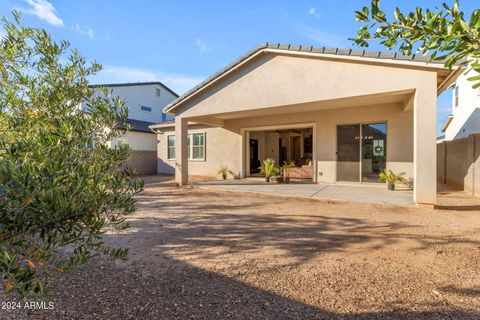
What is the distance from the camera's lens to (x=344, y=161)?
10.1m

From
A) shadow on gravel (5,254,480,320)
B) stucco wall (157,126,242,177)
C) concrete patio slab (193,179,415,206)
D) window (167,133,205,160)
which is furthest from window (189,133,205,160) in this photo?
shadow on gravel (5,254,480,320)

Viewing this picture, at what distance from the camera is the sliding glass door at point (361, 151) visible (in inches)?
372

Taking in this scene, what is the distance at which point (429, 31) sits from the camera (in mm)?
1816

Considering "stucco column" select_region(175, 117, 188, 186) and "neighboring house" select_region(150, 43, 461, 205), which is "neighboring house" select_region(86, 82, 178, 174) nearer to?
"stucco column" select_region(175, 117, 188, 186)

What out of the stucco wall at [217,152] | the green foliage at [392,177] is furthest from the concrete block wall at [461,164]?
the stucco wall at [217,152]

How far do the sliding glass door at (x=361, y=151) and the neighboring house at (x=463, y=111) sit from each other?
5121 millimetres

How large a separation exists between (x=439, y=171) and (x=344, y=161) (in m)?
5.87

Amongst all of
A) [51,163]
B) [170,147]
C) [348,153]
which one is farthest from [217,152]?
[51,163]

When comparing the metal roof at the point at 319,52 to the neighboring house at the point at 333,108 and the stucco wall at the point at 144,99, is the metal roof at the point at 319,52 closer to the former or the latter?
the neighboring house at the point at 333,108

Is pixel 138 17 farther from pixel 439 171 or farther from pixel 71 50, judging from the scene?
pixel 439 171

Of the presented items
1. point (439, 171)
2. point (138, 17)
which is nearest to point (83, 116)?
point (138, 17)

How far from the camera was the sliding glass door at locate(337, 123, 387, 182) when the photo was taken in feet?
31.0

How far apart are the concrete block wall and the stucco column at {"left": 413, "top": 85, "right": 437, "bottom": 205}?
3.30 meters

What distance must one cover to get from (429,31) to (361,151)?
341 inches
